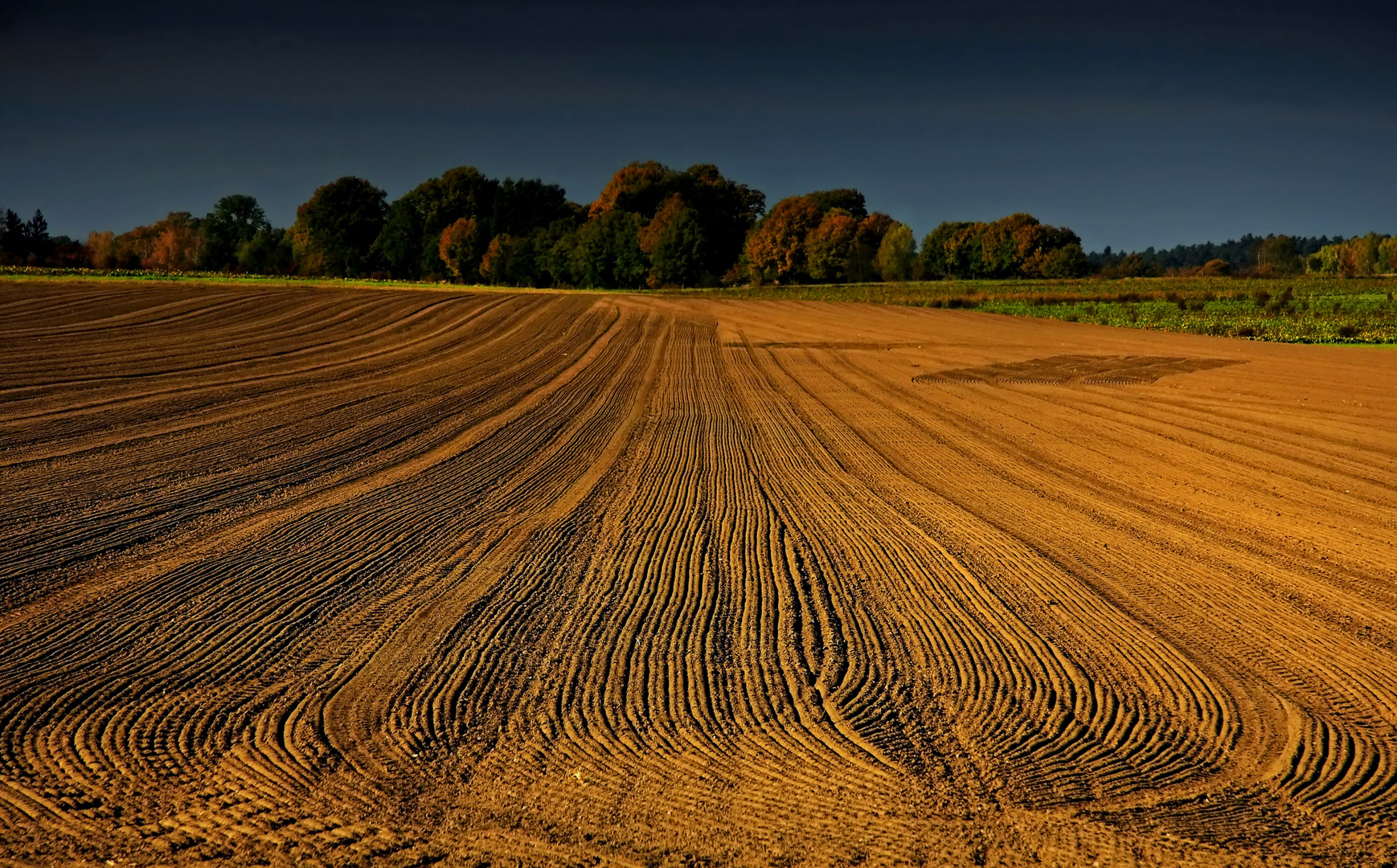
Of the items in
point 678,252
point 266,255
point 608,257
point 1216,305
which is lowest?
point 1216,305

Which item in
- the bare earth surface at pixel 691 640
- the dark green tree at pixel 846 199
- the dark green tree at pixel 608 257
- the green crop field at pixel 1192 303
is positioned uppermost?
the dark green tree at pixel 846 199

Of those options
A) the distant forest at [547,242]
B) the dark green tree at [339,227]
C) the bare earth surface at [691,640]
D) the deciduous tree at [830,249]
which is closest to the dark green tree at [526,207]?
the distant forest at [547,242]

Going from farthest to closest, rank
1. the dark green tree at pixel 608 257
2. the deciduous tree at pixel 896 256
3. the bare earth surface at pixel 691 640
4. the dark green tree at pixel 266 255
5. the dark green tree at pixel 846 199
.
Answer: the dark green tree at pixel 846 199
the deciduous tree at pixel 896 256
the dark green tree at pixel 608 257
the dark green tree at pixel 266 255
the bare earth surface at pixel 691 640

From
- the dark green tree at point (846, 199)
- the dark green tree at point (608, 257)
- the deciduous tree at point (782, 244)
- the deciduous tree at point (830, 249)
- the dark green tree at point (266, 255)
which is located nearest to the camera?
the dark green tree at point (266, 255)

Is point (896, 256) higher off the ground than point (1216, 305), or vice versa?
point (896, 256)

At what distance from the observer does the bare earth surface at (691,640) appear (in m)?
3.98

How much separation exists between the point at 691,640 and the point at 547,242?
91.3 m

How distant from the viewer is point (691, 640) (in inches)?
232

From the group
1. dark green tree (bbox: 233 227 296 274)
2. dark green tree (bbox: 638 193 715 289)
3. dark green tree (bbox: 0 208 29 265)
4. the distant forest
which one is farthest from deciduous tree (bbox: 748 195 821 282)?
dark green tree (bbox: 0 208 29 265)

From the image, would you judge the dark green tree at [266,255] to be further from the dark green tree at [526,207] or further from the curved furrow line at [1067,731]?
the curved furrow line at [1067,731]

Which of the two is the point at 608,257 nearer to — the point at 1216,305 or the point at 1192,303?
the point at 1192,303

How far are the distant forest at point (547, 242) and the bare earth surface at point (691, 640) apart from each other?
257ft

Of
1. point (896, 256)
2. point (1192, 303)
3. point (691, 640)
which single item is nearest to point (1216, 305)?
point (1192, 303)

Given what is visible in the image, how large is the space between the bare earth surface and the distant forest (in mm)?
78233
